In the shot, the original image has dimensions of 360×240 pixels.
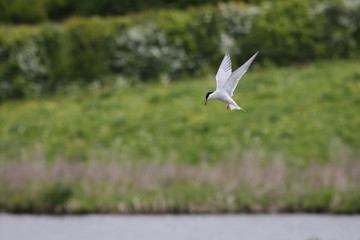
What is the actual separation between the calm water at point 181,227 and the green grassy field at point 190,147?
293mm

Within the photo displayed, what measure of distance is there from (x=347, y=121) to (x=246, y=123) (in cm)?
306

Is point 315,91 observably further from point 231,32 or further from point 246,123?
point 231,32

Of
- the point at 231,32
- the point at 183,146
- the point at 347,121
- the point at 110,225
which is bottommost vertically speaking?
the point at 110,225

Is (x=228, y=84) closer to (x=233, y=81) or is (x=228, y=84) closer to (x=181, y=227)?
(x=233, y=81)

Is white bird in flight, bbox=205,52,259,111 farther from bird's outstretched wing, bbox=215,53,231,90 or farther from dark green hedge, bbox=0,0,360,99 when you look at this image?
dark green hedge, bbox=0,0,360,99

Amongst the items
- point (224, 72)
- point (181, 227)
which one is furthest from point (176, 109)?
point (224, 72)

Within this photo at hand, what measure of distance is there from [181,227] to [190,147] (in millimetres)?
4743

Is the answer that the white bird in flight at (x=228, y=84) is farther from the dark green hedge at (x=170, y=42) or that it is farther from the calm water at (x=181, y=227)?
the dark green hedge at (x=170, y=42)

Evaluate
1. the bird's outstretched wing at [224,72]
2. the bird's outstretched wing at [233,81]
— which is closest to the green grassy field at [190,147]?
the bird's outstretched wing at [224,72]

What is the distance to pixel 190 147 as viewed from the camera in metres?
16.8

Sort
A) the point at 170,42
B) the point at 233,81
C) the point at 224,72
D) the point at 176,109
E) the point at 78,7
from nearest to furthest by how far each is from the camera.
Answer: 1. the point at 233,81
2. the point at 224,72
3. the point at 176,109
4. the point at 170,42
5. the point at 78,7

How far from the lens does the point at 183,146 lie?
17.0 metres

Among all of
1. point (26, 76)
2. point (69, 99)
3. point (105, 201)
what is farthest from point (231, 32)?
point (105, 201)

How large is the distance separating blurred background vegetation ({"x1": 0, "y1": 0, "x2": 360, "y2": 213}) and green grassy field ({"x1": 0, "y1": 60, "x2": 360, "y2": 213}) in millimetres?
43
